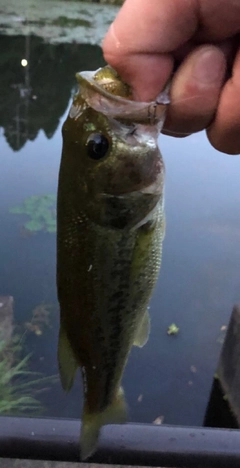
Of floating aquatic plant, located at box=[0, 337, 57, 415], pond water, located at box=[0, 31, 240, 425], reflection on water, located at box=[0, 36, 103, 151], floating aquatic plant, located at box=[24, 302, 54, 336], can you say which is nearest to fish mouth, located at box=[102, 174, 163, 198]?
floating aquatic plant, located at box=[0, 337, 57, 415]

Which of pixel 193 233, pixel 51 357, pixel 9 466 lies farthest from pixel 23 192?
pixel 9 466

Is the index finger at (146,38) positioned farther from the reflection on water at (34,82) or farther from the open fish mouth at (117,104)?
the reflection on water at (34,82)

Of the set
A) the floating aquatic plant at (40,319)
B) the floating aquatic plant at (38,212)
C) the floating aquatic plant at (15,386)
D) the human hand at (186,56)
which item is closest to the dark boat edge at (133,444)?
the human hand at (186,56)

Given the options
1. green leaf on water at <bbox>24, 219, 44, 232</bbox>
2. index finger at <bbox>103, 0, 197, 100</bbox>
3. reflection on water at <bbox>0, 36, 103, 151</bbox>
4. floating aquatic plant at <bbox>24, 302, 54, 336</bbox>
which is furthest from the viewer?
reflection on water at <bbox>0, 36, 103, 151</bbox>

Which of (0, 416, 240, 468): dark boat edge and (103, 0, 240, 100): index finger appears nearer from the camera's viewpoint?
(103, 0, 240, 100): index finger

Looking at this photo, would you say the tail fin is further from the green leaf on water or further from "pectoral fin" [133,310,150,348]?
the green leaf on water

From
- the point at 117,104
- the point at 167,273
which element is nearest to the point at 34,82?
the point at 167,273

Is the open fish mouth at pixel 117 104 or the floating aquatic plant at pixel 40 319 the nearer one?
the open fish mouth at pixel 117 104

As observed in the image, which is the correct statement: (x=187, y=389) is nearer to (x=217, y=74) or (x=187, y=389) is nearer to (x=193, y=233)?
(x=193, y=233)
